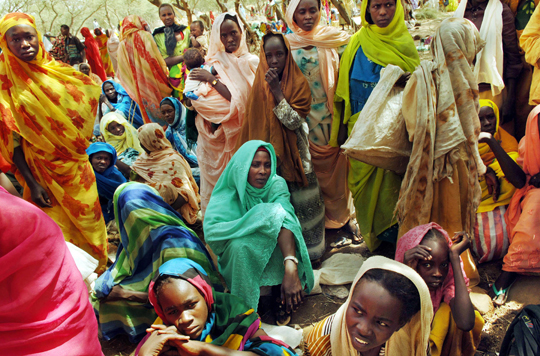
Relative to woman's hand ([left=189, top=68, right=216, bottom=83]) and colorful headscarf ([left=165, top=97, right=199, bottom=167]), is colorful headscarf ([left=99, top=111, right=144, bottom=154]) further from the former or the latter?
woman's hand ([left=189, top=68, right=216, bottom=83])

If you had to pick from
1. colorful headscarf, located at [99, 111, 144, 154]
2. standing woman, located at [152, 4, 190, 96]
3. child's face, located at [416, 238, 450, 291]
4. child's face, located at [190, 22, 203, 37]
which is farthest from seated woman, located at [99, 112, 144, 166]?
child's face, located at [190, 22, 203, 37]

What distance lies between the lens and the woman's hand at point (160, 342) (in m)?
1.63

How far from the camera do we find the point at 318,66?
3324mm

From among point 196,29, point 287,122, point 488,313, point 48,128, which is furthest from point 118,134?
point 196,29

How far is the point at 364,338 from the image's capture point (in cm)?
158

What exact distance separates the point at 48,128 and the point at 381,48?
2.82 meters

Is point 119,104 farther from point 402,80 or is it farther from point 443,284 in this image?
point 443,284

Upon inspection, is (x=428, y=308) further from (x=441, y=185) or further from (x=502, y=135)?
(x=502, y=135)

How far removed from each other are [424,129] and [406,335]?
1.19 meters

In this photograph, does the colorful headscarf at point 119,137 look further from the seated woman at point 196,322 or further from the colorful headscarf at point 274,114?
the seated woman at point 196,322

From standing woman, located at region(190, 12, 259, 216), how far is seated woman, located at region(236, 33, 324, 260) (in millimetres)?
466

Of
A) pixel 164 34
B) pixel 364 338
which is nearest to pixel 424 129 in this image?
pixel 364 338

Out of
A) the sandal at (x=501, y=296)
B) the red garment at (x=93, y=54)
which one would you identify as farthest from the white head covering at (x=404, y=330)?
the red garment at (x=93, y=54)

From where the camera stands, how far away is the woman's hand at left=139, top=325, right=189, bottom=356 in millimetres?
1635
